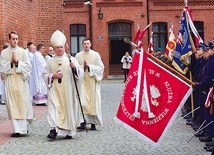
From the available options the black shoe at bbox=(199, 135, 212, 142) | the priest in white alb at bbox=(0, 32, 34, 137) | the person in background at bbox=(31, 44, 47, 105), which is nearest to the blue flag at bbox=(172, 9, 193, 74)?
the black shoe at bbox=(199, 135, 212, 142)

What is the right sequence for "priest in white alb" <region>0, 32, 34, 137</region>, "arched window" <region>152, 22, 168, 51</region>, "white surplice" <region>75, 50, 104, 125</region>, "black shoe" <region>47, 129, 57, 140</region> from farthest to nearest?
1. "arched window" <region>152, 22, 168, 51</region>
2. "white surplice" <region>75, 50, 104, 125</region>
3. "priest in white alb" <region>0, 32, 34, 137</region>
4. "black shoe" <region>47, 129, 57, 140</region>

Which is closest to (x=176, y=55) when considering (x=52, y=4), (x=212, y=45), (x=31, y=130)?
(x=212, y=45)

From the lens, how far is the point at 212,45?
29.1ft

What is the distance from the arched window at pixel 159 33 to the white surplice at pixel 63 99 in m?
26.6

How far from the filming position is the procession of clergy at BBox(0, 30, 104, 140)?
384 inches

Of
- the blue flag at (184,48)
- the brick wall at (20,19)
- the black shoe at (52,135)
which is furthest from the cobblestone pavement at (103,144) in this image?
the brick wall at (20,19)

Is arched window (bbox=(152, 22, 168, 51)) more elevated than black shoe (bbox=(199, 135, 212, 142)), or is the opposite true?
arched window (bbox=(152, 22, 168, 51))

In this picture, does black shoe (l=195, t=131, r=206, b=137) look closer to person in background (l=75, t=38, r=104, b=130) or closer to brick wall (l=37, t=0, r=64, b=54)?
person in background (l=75, t=38, r=104, b=130)

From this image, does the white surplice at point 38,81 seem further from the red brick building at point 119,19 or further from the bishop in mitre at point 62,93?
the red brick building at point 119,19

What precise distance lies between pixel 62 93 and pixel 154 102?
256 cm

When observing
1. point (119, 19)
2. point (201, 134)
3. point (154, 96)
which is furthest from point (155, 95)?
point (119, 19)

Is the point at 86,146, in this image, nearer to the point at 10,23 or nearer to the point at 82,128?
the point at 82,128

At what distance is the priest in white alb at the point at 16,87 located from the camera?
10289 mm

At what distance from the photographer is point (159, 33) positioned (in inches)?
1430
